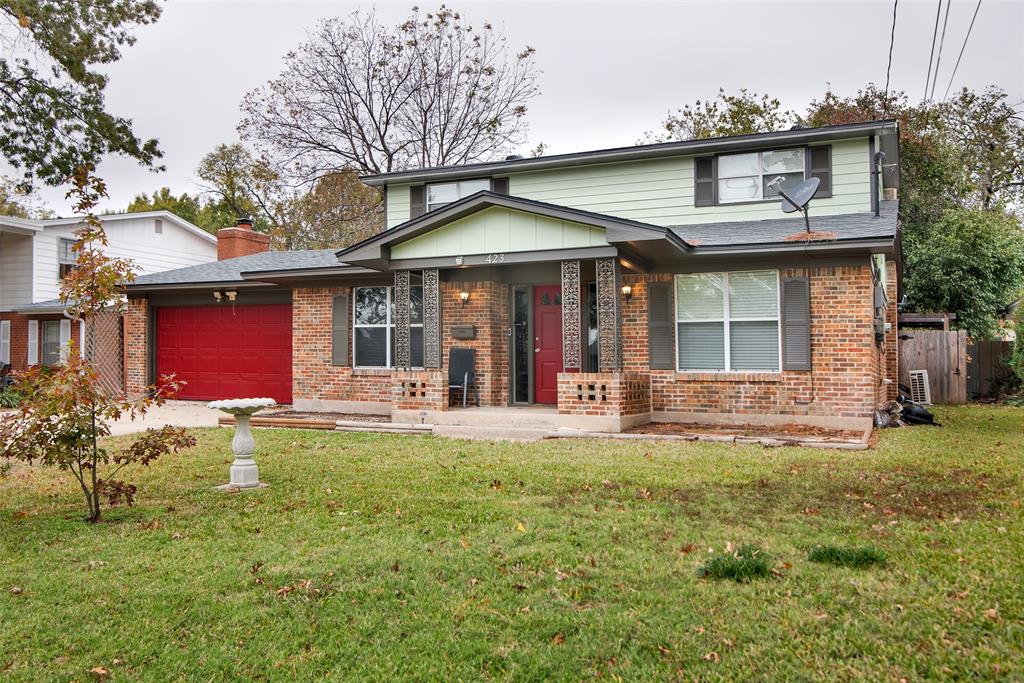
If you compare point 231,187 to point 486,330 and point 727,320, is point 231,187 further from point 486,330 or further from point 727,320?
point 727,320

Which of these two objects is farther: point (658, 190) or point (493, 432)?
point (658, 190)

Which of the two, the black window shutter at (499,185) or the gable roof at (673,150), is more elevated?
the gable roof at (673,150)

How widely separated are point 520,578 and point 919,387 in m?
15.2

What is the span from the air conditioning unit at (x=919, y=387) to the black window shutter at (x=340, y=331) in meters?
12.3

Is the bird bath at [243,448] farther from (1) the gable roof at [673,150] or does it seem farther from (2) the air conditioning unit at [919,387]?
(2) the air conditioning unit at [919,387]

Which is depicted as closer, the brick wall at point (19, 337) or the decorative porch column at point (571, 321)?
the decorative porch column at point (571, 321)

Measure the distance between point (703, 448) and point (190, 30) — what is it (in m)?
14.4

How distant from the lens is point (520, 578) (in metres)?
4.27

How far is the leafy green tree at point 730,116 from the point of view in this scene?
26.9 m

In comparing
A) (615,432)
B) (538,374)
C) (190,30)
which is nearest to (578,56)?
(190,30)

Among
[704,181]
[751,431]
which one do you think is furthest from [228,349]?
[751,431]

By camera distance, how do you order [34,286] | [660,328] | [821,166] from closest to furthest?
[660,328], [821,166], [34,286]

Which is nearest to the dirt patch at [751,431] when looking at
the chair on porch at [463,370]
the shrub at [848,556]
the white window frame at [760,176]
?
the chair on porch at [463,370]

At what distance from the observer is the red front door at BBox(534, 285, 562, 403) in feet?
42.4
